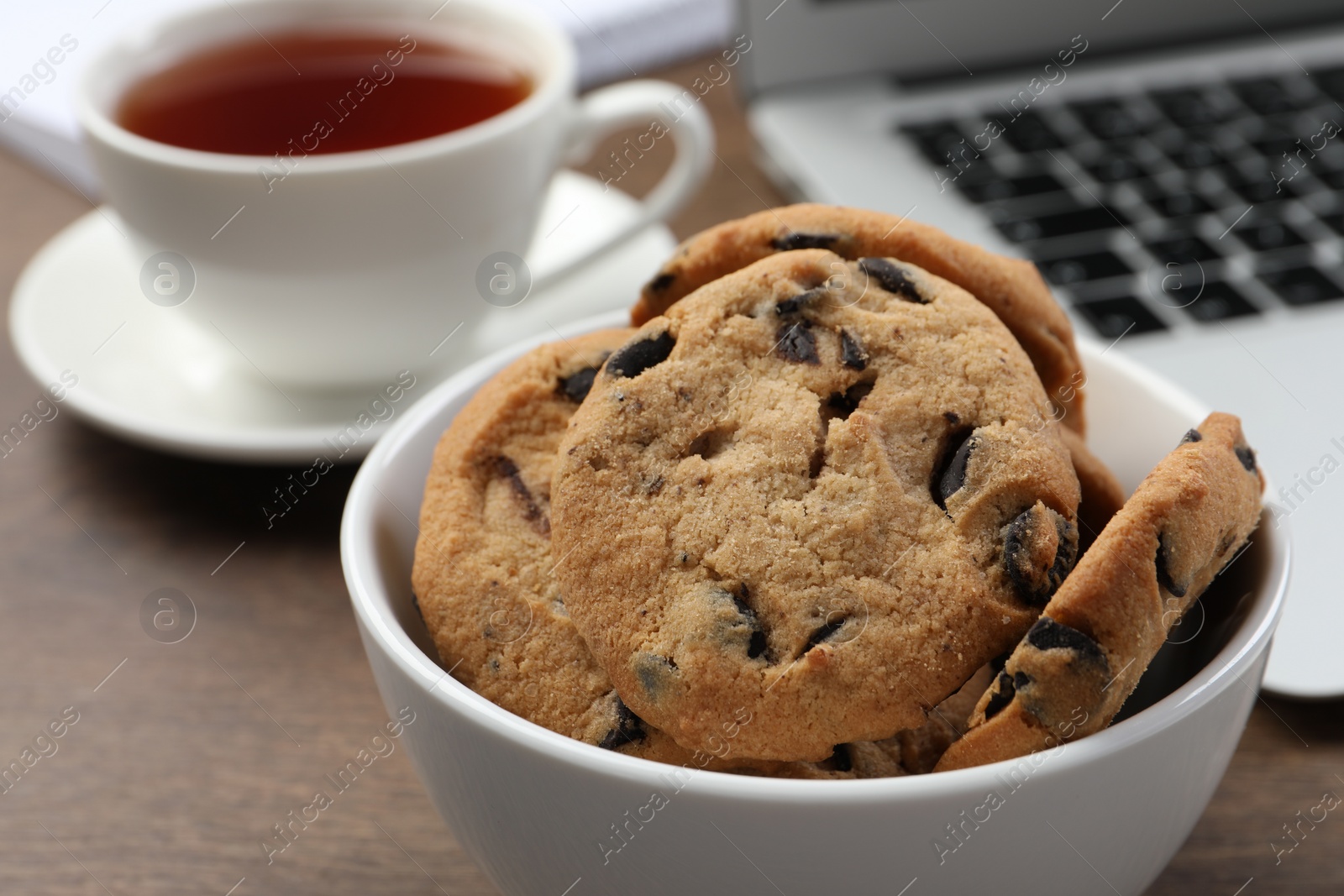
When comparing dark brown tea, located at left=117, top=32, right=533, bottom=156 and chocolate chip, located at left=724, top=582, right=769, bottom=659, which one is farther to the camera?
dark brown tea, located at left=117, top=32, right=533, bottom=156

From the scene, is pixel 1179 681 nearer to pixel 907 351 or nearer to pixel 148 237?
pixel 907 351

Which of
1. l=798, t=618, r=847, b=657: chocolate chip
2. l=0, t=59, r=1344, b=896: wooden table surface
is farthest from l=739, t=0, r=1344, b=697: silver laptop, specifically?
l=798, t=618, r=847, b=657: chocolate chip

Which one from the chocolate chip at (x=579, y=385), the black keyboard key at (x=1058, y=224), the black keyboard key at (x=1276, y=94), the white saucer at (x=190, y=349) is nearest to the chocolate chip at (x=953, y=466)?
the chocolate chip at (x=579, y=385)

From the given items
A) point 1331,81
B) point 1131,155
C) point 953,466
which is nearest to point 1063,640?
point 953,466

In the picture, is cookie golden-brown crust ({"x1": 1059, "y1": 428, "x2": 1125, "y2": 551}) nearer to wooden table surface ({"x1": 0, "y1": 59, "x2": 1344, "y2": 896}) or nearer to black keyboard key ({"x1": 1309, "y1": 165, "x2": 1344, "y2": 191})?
wooden table surface ({"x1": 0, "y1": 59, "x2": 1344, "y2": 896})

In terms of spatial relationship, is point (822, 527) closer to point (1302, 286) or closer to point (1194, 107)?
point (1302, 286)

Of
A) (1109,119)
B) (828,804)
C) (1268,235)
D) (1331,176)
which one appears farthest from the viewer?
(1109,119)
